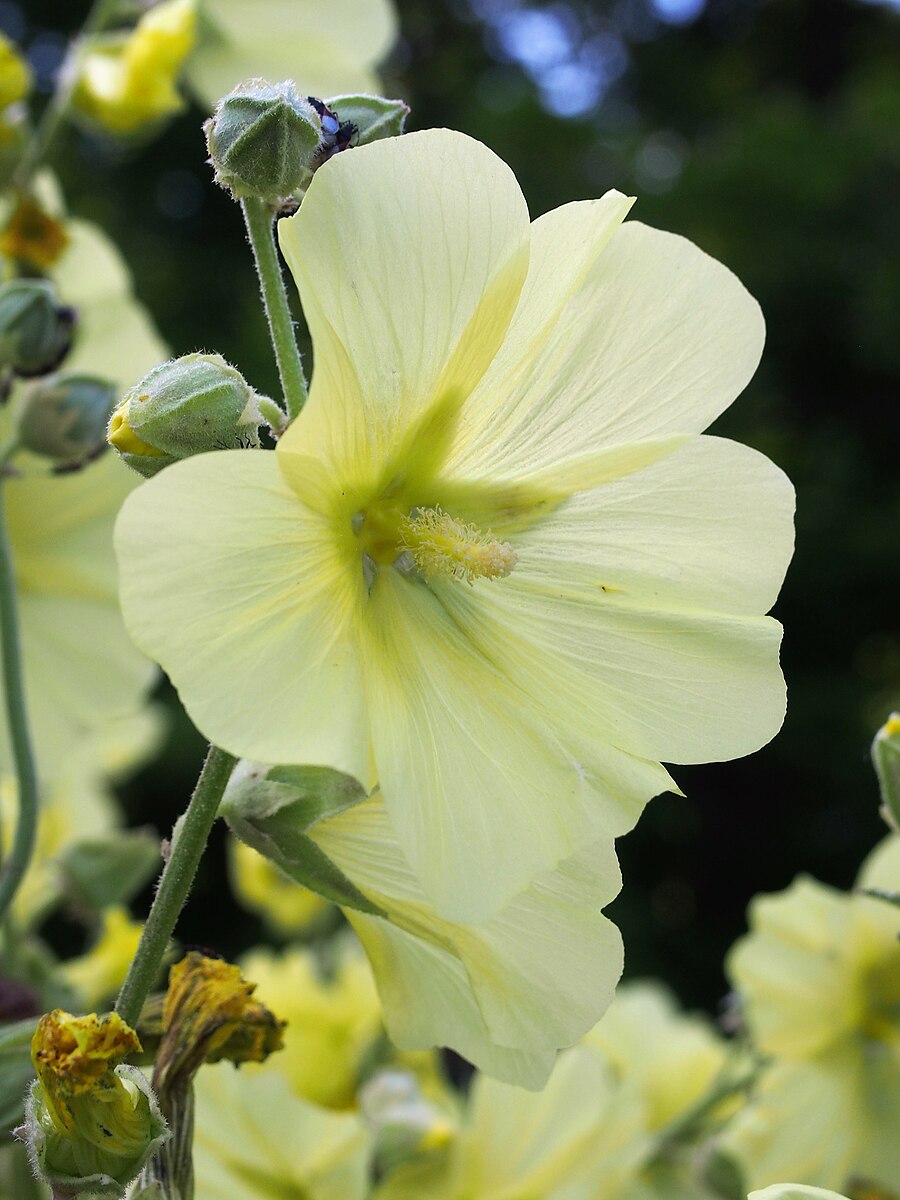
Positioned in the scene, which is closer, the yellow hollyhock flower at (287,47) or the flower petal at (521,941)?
the flower petal at (521,941)

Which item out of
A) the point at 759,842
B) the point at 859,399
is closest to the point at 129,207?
the point at 859,399

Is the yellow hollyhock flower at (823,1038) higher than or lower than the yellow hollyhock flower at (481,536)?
lower

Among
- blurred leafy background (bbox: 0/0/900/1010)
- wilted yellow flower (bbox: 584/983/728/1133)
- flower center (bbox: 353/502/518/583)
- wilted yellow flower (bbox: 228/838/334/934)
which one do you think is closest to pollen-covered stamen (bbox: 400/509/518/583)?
flower center (bbox: 353/502/518/583)

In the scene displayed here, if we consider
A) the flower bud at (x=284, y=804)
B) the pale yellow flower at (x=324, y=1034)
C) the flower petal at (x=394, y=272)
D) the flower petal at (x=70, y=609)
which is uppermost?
the flower petal at (x=394, y=272)

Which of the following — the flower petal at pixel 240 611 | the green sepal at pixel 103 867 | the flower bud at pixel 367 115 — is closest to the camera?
the flower petal at pixel 240 611

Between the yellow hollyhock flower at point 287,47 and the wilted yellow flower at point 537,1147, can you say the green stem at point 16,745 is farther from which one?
the yellow hollyhock flower at point 287,47

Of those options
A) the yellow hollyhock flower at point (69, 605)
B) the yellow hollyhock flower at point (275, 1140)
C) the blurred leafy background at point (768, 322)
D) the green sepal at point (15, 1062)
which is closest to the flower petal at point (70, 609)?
the yellow hollyhock flower at point (69, 605)

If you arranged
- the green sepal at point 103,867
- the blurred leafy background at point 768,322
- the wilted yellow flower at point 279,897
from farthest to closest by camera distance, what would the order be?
1. the blurred leafy background at point 768,322
2. the wilted yellow flower at point 279,897
3. the green sepal at point 103,867

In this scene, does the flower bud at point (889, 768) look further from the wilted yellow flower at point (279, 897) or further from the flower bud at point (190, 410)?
the wilted yellow flower at point (279, 897)
